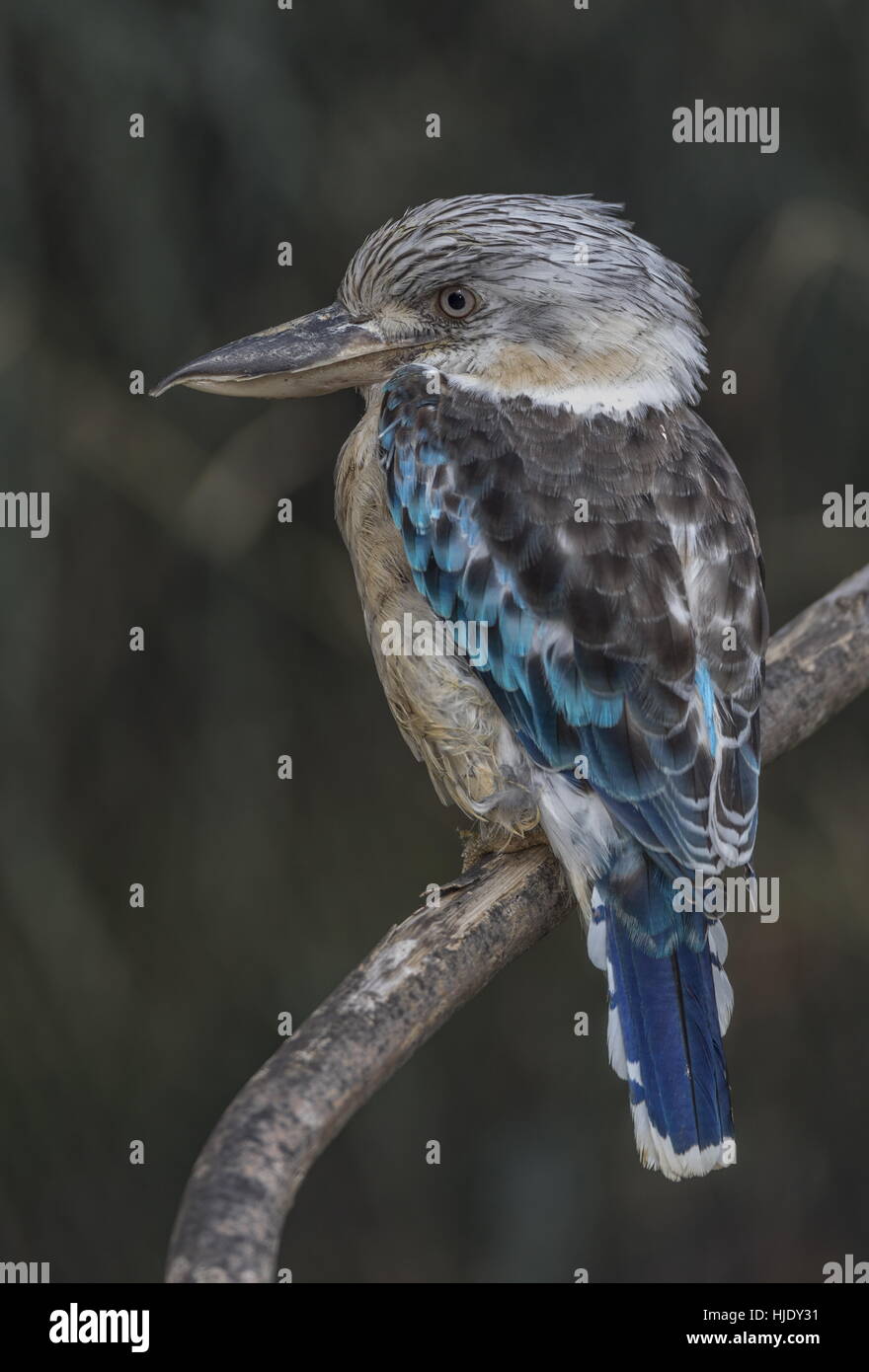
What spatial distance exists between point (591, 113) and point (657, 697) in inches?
53.8

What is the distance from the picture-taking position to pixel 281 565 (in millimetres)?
2953

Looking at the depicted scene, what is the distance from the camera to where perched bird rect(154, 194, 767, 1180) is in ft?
6.29

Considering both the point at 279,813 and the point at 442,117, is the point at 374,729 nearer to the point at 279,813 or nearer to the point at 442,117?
the point at 279,813

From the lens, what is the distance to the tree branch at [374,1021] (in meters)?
1.35

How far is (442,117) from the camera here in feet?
8.97

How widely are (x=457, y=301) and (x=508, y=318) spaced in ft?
0.27

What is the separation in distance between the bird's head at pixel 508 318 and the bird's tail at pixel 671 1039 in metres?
0.74
